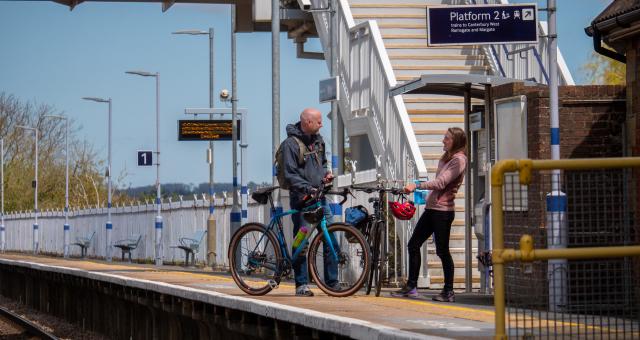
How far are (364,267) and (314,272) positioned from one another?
1.53ft

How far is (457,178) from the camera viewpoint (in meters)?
15.0

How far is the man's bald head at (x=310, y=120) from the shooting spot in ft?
46.2

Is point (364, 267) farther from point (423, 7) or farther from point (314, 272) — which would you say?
point (423, 7)

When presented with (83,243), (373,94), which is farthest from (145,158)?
(373,94)

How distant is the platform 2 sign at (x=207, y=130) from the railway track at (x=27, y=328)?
1173 centimetres

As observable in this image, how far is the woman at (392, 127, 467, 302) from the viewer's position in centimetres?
1492

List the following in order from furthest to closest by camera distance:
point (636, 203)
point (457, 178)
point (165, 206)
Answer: point (165, 206) < point (457, 178) < point (636, 203)

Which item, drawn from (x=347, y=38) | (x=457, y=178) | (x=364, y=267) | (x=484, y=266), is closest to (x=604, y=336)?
(x=364, y=267)

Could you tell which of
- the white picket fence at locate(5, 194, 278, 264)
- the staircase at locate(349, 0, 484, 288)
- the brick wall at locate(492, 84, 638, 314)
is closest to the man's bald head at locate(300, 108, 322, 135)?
the brick wall at locate(492, 84, 638, 314)

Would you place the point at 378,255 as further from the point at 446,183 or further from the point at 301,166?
the point at 301,166

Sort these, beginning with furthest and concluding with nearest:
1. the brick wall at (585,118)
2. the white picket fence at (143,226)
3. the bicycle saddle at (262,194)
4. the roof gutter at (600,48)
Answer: the white picket fence at (143,226) → the roof gutter at (600,48) → the brick wall at (585,118) → the bicycle saddle at (262,194)

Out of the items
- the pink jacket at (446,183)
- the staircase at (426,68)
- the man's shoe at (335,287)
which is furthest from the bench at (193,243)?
the man's shoe at (335,287)

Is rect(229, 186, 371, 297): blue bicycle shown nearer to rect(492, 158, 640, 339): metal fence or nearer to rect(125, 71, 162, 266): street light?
rect(492, 158, 640, 339): metal fence

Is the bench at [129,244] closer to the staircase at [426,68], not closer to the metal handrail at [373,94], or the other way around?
the metal handrail at [373,94]
